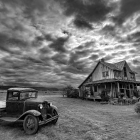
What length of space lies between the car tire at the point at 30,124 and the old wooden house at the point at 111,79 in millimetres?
17851

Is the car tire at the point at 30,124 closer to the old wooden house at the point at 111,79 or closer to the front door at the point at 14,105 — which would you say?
the front door at the point at 14,105

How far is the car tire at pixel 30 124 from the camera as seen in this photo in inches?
220

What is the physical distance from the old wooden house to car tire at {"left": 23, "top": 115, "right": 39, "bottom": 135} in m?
17.9

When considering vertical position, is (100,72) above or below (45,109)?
above

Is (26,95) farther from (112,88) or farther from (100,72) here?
(100,72)

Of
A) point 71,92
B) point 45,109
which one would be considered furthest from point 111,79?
point 45,109

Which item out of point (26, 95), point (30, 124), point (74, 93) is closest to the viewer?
point (30, 124)

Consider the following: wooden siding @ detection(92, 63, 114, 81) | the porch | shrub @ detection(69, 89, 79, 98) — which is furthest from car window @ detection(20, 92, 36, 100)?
shrub @ detection(69, 89, 79, 98)

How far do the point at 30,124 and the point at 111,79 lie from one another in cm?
1889

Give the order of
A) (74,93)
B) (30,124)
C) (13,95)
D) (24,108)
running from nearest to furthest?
(30,124) → (24,108) → (13,95) → (74,93)

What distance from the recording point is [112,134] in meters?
5.55

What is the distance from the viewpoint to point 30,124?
5832mm

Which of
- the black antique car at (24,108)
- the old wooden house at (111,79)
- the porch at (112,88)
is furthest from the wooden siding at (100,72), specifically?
the black antique car at (24,108)

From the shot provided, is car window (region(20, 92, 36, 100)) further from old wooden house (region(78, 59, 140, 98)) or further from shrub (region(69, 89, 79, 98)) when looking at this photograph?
shrub (region(69, 89, 79, 98))
